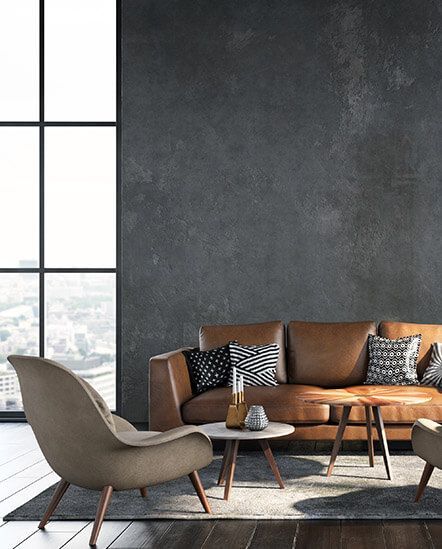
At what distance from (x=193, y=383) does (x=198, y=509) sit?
171 centimetres

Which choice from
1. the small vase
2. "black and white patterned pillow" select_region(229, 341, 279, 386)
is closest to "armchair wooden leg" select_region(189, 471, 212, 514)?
the small vase

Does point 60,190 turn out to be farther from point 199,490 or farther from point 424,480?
point 424,480

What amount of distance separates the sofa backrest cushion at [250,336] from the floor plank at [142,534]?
2.30m

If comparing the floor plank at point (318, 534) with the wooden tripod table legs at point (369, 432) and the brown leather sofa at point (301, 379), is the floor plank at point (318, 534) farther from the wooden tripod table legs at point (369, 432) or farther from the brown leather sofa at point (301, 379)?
the brown leather sofa at point (301, 379)

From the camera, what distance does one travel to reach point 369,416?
4.86 meters

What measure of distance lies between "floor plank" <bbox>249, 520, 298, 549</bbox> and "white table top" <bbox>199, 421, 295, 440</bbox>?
468 millimetres

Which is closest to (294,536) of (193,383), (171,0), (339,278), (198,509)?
(198,509)

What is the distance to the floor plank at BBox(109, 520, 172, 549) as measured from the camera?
3453 mm

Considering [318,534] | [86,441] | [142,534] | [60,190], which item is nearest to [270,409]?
[318,534]

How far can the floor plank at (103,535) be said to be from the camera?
11.4 ft

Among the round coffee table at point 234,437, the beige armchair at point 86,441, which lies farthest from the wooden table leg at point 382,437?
the beige armchair at point 86,441

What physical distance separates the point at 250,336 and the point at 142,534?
8.41 feet

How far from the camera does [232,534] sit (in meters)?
3.60

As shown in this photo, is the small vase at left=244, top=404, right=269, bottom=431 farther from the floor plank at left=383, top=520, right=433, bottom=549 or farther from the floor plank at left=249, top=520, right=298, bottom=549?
the floor plank at left=383, top=520, right=433, bottom=549
